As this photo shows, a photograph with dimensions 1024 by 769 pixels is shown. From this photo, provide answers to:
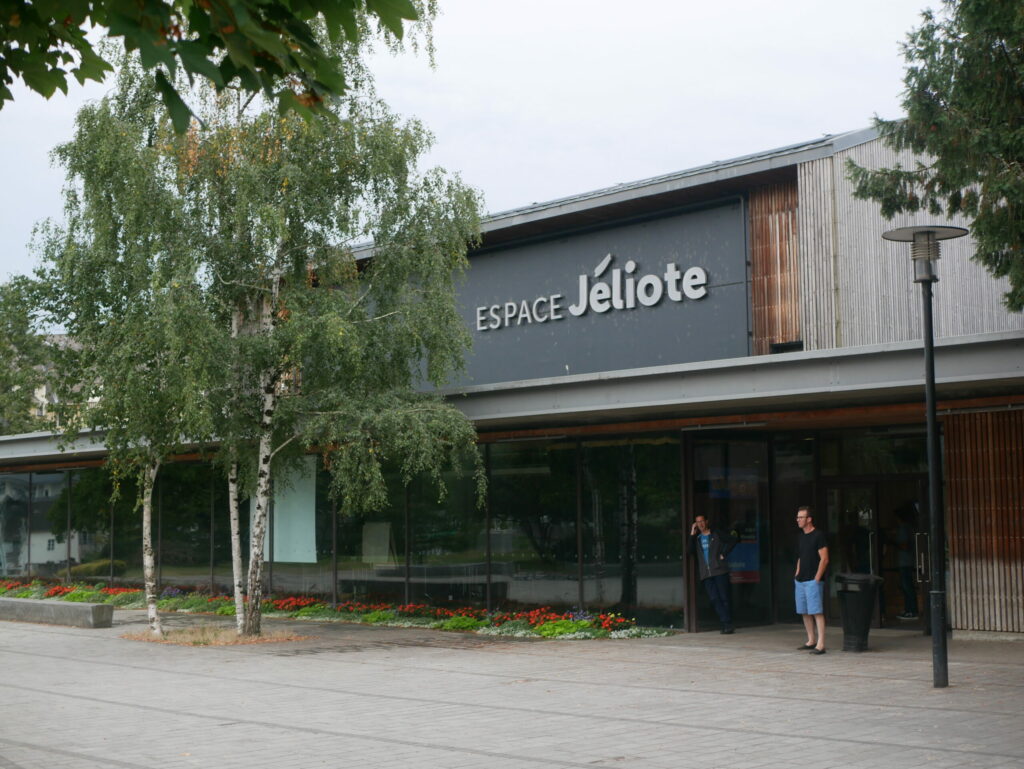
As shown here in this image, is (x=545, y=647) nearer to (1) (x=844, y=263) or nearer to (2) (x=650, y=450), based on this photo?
(2) (x=650, y=450)

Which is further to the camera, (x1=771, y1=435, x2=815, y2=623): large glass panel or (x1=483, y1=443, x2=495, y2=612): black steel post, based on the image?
(x1=483, y1=443, x2=495, y2=612): black steel post

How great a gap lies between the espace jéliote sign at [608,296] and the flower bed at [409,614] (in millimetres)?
5439

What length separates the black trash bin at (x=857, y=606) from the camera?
15.3 metres

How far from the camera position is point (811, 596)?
50.5ft

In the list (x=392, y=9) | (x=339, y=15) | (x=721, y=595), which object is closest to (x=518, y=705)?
(x=721, y=595)

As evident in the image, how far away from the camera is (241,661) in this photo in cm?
1594

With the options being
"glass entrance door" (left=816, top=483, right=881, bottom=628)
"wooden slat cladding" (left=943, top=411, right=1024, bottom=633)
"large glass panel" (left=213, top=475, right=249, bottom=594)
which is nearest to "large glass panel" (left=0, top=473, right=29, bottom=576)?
"large glass panel" (left=213, top=475, right=249, bottom=594)

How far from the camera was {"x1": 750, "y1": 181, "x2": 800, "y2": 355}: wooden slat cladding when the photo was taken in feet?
62.6

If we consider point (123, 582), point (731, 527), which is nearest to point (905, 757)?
point (731, 527)

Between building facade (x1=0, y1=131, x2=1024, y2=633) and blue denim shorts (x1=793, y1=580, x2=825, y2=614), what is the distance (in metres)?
2.34

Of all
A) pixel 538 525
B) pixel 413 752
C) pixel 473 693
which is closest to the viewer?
pixel 413 752

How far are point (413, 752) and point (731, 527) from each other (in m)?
10.5

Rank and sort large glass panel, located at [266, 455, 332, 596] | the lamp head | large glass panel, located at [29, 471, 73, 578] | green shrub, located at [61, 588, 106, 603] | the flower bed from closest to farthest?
the lamp head → the flower bed → large glass panel, located at [266, 455, 332, 596] → green shrub, located at [61, 588, 106, 603] → large glass panel, located at [29, 471, 73, 578]

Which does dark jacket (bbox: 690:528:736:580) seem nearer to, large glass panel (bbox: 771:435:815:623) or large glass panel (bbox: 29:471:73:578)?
large glass panel (bbox: 771:435:815:623)
